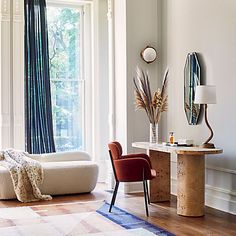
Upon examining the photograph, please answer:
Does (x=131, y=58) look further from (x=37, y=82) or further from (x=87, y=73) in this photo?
(x=37, y=82)

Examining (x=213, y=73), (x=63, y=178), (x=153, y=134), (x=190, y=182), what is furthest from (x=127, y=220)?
(x=213, y=73)

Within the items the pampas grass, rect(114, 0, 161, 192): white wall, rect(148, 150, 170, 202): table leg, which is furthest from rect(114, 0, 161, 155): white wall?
rect(148, 150, 170, 202): table leg

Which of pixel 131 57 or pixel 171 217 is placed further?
pixel 131 57

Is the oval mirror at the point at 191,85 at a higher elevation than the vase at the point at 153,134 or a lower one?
higher

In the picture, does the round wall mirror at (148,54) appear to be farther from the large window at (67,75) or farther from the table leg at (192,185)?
the table leg at (192,185)

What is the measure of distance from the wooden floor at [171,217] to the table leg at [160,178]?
0.51 feet

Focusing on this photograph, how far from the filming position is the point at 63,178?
6.50 meters

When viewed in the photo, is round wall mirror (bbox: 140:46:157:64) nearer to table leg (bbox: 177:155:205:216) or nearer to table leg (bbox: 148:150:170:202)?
table leg (bbox: 148:150:170:202)

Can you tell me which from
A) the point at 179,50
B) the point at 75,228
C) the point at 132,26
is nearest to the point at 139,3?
the point at 132,26

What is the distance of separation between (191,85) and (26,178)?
Answer: 249 cm

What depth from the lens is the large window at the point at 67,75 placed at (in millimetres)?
7891

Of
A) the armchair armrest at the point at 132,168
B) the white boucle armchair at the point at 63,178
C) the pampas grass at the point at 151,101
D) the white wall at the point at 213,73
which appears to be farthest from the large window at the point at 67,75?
the armchair armrest at the point at 132,168

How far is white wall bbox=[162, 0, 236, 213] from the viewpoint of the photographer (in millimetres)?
5461

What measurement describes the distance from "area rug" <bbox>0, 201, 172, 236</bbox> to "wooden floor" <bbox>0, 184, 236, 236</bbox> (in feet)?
0.59
